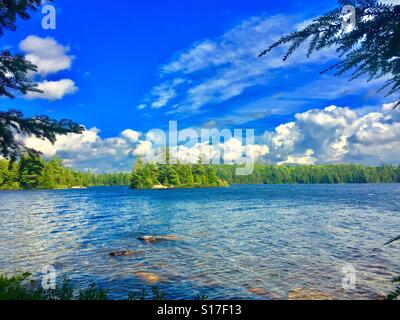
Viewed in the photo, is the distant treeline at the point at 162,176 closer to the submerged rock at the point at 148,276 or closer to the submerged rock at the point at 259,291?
the submerged rock at the point at 148,276

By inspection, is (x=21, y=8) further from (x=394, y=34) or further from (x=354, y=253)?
(x=354, y=253)

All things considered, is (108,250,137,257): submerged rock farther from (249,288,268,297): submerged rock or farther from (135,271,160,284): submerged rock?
(249,288,268,297): submerged rock

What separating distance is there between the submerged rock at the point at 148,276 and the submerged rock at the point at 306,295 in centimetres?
735

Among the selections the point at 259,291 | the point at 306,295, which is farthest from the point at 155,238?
the point at 306,295

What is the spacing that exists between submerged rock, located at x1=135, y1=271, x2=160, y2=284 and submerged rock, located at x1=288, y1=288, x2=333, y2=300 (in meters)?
7.35

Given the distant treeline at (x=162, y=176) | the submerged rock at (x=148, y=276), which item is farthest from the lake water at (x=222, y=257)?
the distant treeline at (x=162, y=176)

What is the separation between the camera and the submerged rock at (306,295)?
1500 cm

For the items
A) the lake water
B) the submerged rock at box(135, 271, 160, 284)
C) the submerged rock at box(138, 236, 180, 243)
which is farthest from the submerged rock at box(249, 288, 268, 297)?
the submerged rock at box(138, 236, 180, 243)

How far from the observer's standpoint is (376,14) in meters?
4.09

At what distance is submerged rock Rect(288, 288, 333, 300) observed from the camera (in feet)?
49.2

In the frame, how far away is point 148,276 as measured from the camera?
18672mm

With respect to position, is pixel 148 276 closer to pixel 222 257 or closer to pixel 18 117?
pixel 222 257

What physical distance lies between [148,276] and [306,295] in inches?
347
